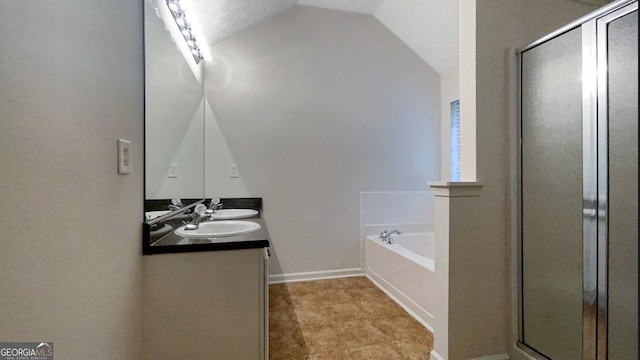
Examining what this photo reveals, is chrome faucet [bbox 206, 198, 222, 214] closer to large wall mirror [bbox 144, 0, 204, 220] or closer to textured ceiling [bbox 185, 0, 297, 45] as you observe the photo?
large wall mirror [bbox 144, 0, 204, 220]

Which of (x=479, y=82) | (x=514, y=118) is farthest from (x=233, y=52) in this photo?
(x=514, y=118)

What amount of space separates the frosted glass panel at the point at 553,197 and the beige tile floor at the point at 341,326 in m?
0.68

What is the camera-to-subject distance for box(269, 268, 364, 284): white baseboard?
2740mm

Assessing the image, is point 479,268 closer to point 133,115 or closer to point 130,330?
point 130,330

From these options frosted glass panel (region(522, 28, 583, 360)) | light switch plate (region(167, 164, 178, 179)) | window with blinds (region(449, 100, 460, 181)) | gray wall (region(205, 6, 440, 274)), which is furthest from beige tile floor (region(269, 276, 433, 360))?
window with blinds (region(449, 100, 460, 181))

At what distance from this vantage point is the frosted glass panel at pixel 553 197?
1.26 meters

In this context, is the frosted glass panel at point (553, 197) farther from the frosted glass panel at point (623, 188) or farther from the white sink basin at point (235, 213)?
the white sink basin at point (235, 213)

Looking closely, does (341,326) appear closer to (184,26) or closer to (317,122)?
(317,122)

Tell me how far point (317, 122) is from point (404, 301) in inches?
74.5

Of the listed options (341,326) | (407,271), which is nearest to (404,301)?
(407,271)

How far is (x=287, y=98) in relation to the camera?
9.18 ft

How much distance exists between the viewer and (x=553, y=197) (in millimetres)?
1349

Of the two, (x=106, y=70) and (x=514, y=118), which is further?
(x=514, y=118)

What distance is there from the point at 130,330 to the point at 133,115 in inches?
33.5
